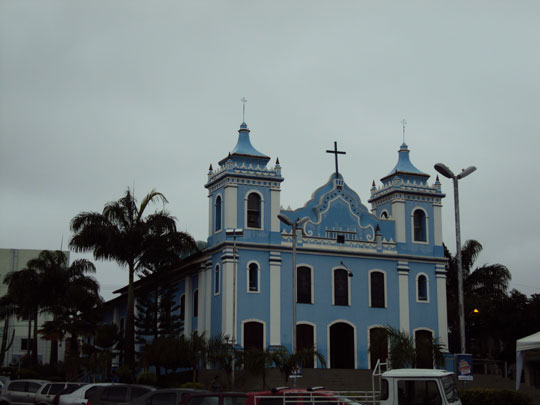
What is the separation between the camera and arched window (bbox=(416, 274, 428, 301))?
4529cm

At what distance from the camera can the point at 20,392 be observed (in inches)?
1212

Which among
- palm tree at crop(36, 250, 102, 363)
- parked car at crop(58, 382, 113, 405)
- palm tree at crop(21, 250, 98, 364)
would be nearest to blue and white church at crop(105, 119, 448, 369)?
palm tree at crop(36, 250, 102, 363)

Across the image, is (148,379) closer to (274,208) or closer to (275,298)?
(275,298)

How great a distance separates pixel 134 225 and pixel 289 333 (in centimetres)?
988

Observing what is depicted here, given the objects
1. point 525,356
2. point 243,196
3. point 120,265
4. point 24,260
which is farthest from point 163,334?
point 24,260

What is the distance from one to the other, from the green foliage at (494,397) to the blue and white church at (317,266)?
18.5 metres

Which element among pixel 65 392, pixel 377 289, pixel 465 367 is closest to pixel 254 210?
pixel 377 289

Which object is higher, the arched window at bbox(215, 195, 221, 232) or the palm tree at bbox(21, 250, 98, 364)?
the arched window at bbox(215, 195, 221, 232)

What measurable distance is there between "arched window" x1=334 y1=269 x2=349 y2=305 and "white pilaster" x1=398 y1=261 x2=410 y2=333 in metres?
3.27

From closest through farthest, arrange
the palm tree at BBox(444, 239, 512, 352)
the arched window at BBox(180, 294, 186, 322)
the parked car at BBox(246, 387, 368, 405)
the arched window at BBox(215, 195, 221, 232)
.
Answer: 1. the parked car at BBox(246, 387, 368, 405)
2. the arched window at BBox(215, 195, 221, 232)
3. the arched window at BBox(180, 294, 186, 322)
4. the palm tree at BBox(444, 239, 512, 352)

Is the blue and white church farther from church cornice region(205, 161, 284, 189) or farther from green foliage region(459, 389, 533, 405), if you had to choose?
green foliage region(459, 389, 533, 405)

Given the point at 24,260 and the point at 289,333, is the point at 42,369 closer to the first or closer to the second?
the point at 289,333

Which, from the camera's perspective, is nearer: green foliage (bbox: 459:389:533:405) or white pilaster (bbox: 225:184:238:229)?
green foliage (bbox: 459:389:533:405)

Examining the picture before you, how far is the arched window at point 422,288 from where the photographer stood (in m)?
45.3
